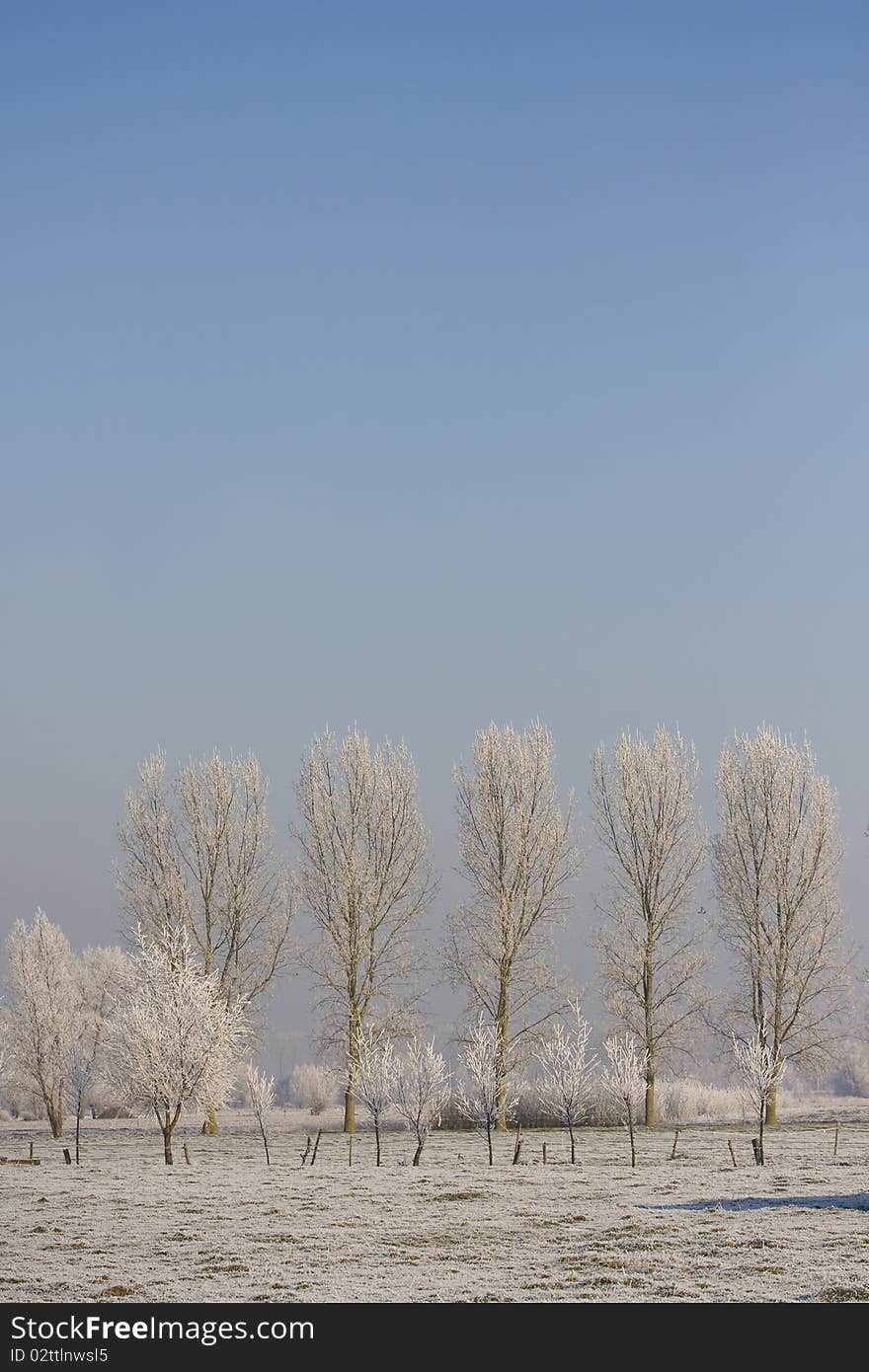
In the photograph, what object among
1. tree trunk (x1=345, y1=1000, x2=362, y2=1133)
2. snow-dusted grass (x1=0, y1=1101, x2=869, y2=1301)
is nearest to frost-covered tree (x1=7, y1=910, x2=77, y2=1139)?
tree trunk (x1=345, y1=1000, x2=362, y2=1133)

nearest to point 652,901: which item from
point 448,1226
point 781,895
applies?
point 781,895

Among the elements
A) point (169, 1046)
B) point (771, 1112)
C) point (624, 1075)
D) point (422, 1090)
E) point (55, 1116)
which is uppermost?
point (169, 1046)

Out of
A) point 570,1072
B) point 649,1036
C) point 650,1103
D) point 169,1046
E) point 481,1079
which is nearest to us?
point 570,1072

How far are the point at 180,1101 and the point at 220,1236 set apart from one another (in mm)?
16064

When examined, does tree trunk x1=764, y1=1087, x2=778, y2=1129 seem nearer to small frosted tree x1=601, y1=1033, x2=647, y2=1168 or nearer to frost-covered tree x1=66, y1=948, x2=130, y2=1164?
small frosted tree x1=601, y1=1033, x2=647, y2=1168

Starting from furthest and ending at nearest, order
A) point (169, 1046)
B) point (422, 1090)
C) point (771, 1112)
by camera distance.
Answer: point (771, 1112), point (169, 1046), point (422, 1090)

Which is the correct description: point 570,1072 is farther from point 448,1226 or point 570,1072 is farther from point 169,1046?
point 448,1226

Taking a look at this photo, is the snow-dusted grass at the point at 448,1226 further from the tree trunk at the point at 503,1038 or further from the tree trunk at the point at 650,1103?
the tree trunk at the point at 650,1103

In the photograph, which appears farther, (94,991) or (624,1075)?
(94,991)

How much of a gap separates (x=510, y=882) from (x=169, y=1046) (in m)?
15.8

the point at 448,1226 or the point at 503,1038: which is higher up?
the point at 503,1038

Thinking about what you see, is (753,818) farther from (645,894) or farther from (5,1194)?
(5,1194)

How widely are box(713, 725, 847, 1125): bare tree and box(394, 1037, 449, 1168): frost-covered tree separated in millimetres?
15068

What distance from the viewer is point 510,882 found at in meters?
47.5
